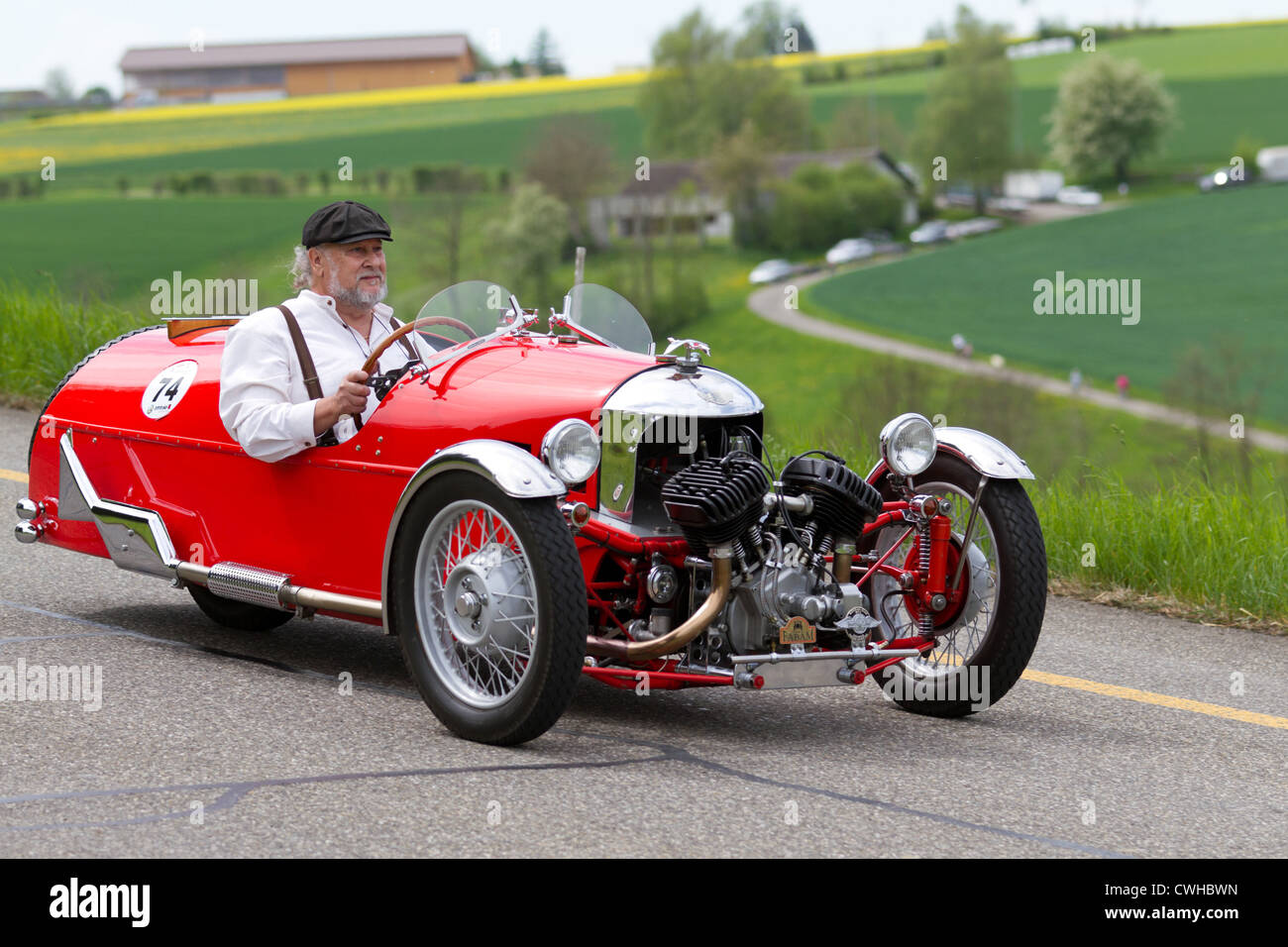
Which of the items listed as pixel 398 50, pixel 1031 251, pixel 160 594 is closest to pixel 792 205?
pixel 1031 251

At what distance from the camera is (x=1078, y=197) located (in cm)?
7400

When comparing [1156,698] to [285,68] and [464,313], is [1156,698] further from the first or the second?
[285,68]

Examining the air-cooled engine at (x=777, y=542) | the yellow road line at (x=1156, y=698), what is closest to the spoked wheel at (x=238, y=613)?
the air-cooled engine at (x=777, y=542)

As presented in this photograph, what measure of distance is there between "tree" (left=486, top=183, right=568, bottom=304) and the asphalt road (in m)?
47.8

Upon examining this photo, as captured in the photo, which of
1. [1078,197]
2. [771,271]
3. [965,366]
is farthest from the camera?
[1078,197]

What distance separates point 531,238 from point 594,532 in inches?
2073

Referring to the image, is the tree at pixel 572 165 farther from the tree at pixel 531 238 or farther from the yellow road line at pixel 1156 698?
the yellow road line at pixel 1156 698

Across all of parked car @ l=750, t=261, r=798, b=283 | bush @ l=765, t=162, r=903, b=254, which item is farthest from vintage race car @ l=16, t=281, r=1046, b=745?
bush @ l=765, t=162, r=903, b=254

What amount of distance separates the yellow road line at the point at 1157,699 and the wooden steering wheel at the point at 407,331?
2.58 meters

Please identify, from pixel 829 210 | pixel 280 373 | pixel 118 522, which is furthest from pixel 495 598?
pixel 829 210

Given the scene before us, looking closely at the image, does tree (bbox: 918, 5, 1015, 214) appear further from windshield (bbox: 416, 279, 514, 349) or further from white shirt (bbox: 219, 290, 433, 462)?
white shirt (bbox: 219, 290, 433, 462)

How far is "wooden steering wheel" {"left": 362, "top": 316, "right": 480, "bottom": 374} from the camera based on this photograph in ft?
18.0
